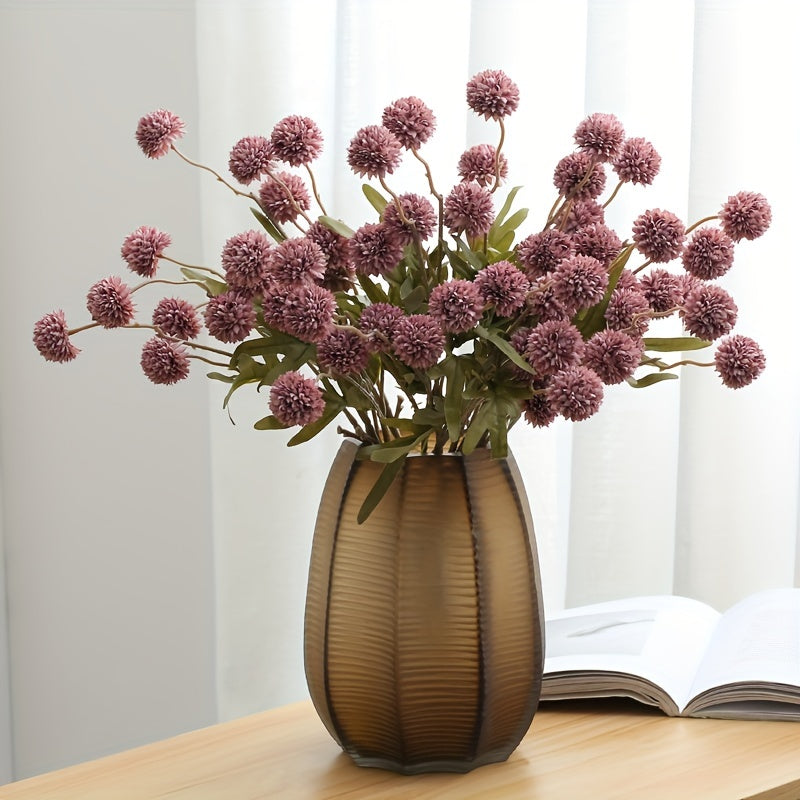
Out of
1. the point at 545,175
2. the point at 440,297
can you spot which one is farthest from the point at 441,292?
the point at 545,175

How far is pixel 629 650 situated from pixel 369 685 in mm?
264

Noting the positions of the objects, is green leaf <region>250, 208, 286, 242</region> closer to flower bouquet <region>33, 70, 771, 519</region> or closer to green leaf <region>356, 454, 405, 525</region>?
flower bouquet <region>33, 70, 771, 519</region>

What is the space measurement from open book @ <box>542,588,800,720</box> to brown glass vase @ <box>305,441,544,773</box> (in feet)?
0.37

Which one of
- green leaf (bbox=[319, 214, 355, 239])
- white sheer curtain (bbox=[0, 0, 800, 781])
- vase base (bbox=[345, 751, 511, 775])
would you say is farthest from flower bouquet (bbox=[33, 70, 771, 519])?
white sheer curtain (bbox=[0, 0, 800, 781])

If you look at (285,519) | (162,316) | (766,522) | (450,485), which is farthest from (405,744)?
(766,522)

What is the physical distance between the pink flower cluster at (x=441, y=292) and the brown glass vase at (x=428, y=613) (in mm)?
47

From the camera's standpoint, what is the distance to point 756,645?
0.91m

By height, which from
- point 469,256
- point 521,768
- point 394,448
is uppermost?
point 469,256

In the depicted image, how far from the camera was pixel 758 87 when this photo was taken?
1190 mm

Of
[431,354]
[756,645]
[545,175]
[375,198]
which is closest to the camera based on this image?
[431,354]

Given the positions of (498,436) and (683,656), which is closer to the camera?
(498,436)

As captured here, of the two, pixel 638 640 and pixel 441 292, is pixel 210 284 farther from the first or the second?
pixel 638 640

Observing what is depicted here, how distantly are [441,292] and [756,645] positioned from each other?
0.45 m

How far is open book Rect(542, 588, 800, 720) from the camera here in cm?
83
